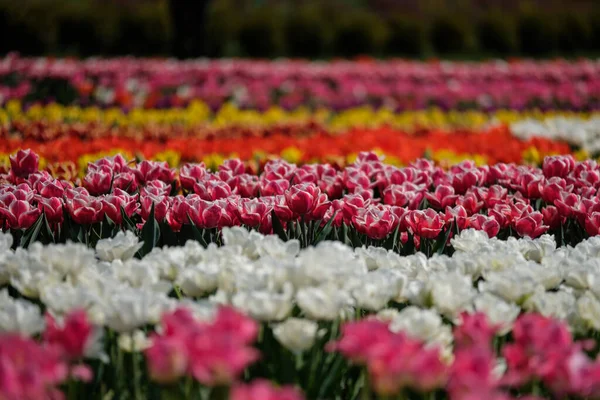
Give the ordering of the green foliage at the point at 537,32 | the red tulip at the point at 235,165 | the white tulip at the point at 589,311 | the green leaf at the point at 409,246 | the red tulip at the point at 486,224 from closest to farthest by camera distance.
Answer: the white tulip at the point at 589,311
the green leaf at the point at 409,246
the red tulip at the point at 486,224
the red tulip at the point at 235,165
the green foliage at the point at 537,32

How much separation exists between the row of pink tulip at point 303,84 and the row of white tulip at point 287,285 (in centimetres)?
596

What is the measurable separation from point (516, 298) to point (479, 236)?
1.63ft

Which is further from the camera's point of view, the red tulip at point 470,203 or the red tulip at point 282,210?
the red tulip at point 470,203

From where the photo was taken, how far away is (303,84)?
9.07 meters

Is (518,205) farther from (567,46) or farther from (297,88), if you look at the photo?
(567,46)

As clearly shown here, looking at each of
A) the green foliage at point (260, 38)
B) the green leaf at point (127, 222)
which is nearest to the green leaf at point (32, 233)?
the green leaf at point (127, 222)

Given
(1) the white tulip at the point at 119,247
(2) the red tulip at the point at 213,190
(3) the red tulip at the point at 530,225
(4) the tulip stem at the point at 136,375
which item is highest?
(1) the white tulip at the point at 119,247

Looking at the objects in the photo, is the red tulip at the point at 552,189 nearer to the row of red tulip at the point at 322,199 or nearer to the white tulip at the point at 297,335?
the row of red tulip at the point at 322,199

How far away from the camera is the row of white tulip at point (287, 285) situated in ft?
5.05

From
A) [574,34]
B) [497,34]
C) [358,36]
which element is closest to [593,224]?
[358,36]

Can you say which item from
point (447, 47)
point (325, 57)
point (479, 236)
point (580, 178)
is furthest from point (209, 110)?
point (447, 47)

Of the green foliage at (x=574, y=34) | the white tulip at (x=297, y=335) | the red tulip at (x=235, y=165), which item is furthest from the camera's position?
the green foliage at (x=574, y=34)

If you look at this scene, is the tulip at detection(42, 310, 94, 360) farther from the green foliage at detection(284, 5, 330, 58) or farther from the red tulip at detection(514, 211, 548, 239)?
the green foliage at detection(284, 5, 330, 58)

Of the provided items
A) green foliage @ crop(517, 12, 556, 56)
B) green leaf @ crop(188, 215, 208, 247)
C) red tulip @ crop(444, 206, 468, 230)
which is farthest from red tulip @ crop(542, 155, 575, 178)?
green foliage @ crop(517, 12, 556, 56)
